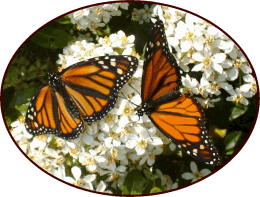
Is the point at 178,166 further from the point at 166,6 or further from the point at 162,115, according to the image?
the point at 166,6

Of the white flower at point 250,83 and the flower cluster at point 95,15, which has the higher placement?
the flower cluster at point 95,15

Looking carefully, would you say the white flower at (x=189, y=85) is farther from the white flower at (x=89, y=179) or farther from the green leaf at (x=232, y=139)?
the white flower at (x=89, y=179)

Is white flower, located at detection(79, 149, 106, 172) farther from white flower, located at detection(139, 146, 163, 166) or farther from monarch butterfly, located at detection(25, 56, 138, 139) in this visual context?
white flower, located at detection(139, 146, 163, 166)

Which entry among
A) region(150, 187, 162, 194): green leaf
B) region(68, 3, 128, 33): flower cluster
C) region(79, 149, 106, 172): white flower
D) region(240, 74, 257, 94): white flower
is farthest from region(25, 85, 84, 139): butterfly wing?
region(240, 74, 257, 94): white flower

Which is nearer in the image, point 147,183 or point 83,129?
point 83,129

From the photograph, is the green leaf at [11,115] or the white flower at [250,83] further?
the green leaf at [11,115]

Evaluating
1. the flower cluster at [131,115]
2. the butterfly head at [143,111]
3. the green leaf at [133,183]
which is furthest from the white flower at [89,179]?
the butterfly head at [143,111]

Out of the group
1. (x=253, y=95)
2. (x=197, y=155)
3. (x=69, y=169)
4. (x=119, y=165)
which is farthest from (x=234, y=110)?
(x=69, y=169)
